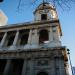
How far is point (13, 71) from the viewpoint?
1598cm

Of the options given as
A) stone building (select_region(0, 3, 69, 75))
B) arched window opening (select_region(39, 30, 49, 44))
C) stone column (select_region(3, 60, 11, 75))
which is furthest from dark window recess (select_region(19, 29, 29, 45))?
stone column (select_region(3, 60, 11, 75))

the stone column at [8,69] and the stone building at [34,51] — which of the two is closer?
the stone building at [34,51]

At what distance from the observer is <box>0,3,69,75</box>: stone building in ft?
45.7

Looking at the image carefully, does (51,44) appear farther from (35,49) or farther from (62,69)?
(62,69)

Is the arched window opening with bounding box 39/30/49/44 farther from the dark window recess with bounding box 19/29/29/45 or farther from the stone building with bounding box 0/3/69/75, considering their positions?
the dark window recess with bounding box 19/29/29/45

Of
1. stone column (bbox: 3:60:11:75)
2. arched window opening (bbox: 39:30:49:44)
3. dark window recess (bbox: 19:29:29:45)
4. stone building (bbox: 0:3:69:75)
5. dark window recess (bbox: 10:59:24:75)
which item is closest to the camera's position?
stone building (bbox: 0:3:69:75)

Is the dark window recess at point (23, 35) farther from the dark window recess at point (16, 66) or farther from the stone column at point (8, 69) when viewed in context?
the stone column at point (8, 69)

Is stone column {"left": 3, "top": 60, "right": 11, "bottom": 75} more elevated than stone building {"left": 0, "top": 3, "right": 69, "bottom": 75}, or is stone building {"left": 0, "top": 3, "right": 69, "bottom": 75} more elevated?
stone building {"left": 0, "top": 3, "right": 69, "bottom": 75}

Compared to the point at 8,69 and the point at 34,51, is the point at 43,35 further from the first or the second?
the point at 8,69

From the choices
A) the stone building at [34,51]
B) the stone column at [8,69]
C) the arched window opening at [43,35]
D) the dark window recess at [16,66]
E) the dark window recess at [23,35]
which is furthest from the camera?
the dark window recess at [23,35]

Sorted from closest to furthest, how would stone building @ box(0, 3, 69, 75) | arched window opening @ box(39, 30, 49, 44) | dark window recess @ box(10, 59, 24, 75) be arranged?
stone building @ box(0, 3, 69, 75) < dark window recess @ box(10, 59, 24, 75) < arched window opening @ box(39, 30, 49, 44)

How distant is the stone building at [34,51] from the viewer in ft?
45.7

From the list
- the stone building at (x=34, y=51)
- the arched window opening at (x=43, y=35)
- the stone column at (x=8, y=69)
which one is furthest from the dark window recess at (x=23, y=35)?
the stone column at (x=8, y=69)

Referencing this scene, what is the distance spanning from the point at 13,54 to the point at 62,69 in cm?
657
